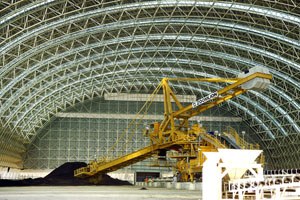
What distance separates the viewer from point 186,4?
106 ft

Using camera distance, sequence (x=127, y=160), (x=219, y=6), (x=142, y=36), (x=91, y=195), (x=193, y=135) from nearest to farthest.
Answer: (x=91, y=195)
(x=219, y=6)
(x=193, y=135)
(x=127, y=160)
(x=142, y=36)

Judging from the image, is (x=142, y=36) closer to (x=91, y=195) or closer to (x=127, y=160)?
(x=127, y=160)

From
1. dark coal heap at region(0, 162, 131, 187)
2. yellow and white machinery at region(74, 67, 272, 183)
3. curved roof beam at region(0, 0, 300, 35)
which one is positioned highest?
curved roof beam at region(0, 0, 300, 35)

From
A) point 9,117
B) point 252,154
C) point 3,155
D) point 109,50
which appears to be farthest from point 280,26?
point 3,155

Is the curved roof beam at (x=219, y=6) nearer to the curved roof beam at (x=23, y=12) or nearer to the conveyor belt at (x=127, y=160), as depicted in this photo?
the curved roof beam at (x=23, y=12)

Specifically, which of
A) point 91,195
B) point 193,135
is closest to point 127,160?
point 193,135

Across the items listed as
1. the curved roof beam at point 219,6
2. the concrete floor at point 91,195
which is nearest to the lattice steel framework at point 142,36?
the curved roof beam at point 219,6

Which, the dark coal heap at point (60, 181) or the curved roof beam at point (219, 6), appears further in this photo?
the dark coal heap at point (60, 181)

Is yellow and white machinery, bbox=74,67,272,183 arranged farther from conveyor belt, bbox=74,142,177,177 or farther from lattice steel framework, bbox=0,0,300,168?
lattice steel framework, bbox=0,0,300,168

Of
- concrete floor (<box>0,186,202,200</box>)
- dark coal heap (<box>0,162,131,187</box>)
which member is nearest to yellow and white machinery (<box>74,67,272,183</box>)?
concrete floor (<box>0,186,202,200</box>)

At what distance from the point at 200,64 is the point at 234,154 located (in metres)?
39.5

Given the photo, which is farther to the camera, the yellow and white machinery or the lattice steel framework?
the lattice steel framework

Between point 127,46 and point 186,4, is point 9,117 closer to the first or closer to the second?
point 127,46

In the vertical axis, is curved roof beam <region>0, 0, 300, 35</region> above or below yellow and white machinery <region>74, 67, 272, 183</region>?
above
